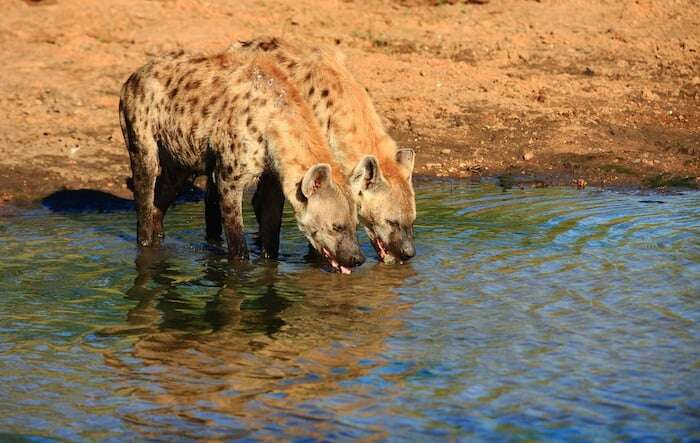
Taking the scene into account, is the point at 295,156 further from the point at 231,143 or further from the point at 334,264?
the point at 334,264

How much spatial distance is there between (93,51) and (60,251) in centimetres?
463

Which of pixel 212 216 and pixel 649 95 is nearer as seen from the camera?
pixel 212 216

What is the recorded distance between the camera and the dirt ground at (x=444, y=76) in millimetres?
9906

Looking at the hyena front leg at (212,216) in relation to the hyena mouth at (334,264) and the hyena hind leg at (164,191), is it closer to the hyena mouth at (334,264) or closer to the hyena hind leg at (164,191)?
the hyena hind leg at (164,191)

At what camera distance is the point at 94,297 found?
6.25 m

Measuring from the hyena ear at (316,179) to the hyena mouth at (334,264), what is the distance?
321 millimetres

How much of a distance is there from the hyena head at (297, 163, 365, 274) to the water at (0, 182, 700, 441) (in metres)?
0.16

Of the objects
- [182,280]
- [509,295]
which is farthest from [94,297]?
[509,295]

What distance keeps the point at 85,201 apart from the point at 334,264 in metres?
2.97

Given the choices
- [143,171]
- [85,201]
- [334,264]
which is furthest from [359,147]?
[85,201]

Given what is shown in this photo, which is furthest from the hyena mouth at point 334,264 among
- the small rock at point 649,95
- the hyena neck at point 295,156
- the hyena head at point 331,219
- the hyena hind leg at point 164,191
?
the small rock at point 649,95

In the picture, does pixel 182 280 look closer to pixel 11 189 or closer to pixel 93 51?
pixel 11 189

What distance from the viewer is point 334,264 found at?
6.64 meters

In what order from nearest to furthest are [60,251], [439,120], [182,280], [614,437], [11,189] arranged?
[614,437] → [182,280] → [60,251] → [11,189] → [439,120]
